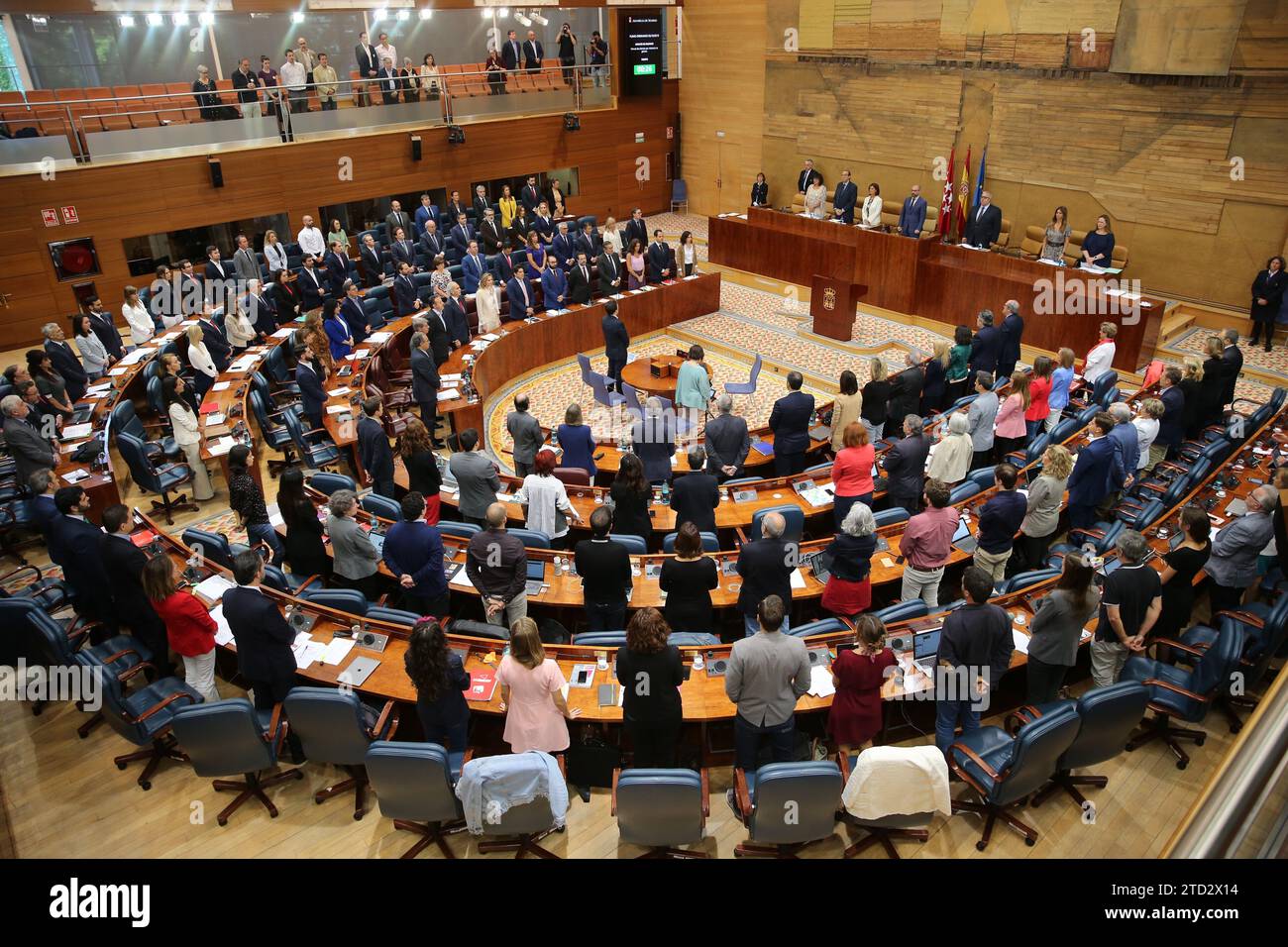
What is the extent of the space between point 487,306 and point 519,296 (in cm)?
83

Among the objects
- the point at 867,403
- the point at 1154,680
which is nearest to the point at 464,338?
the point at 867,403

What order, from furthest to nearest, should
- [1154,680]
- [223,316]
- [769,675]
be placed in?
[223,316]
[1154,680]
[769,675]

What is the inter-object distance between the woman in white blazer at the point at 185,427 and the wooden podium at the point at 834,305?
32.8ft

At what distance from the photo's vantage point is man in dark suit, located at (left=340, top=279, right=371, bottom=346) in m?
12.4

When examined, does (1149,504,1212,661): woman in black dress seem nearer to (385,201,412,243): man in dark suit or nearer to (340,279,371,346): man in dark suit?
(340,279,371,346): man in dark suit

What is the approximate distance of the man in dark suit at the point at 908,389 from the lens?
375 inches

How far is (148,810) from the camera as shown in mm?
5543

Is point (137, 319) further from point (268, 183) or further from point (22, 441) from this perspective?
point (268, 183)

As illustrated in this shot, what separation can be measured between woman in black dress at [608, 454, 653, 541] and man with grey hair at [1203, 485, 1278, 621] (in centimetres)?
456

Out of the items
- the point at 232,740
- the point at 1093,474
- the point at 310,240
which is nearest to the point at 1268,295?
the point at 1093,474

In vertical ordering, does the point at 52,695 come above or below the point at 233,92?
below

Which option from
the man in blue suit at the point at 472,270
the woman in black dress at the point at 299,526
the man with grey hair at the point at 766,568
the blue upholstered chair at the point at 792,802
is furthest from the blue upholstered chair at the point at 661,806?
the man in blue suit at the point at 472,270

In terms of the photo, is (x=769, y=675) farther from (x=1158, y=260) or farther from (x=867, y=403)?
(x=1158, y=260)

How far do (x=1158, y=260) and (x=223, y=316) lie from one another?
50.9 ft
